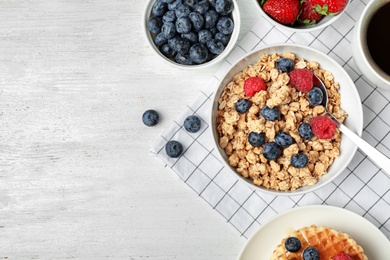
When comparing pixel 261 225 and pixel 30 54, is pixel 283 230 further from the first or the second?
pixel 30 54

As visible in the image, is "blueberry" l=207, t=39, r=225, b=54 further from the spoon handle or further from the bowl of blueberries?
the spoon handle

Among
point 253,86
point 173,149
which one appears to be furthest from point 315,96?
point 173,149

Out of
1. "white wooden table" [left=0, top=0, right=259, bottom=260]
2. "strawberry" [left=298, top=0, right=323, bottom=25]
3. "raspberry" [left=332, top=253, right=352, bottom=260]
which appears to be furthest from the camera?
"white wooden table" [left=0, top=0, right=259, bottom=260]

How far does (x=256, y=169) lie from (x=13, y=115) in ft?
2.31

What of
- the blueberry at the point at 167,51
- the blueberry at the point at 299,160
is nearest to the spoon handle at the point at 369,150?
the blueberry at the point at 299,160

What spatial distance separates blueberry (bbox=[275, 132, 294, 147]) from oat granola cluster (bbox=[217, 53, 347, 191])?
0.01 meters

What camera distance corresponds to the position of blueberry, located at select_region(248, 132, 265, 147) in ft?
4.56

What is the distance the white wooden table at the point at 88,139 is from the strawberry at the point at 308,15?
0.30 meters

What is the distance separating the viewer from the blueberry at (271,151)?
1.39 meters

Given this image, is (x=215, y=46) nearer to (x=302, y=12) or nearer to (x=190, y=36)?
(x=190, y=36)

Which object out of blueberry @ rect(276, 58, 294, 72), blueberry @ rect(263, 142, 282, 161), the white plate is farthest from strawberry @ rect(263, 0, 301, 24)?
the white plate

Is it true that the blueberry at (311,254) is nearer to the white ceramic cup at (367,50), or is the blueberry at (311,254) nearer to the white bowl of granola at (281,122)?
the white bowl of granola at (281,122)

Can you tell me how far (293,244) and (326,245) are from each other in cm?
8

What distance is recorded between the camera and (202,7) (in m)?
1.49
